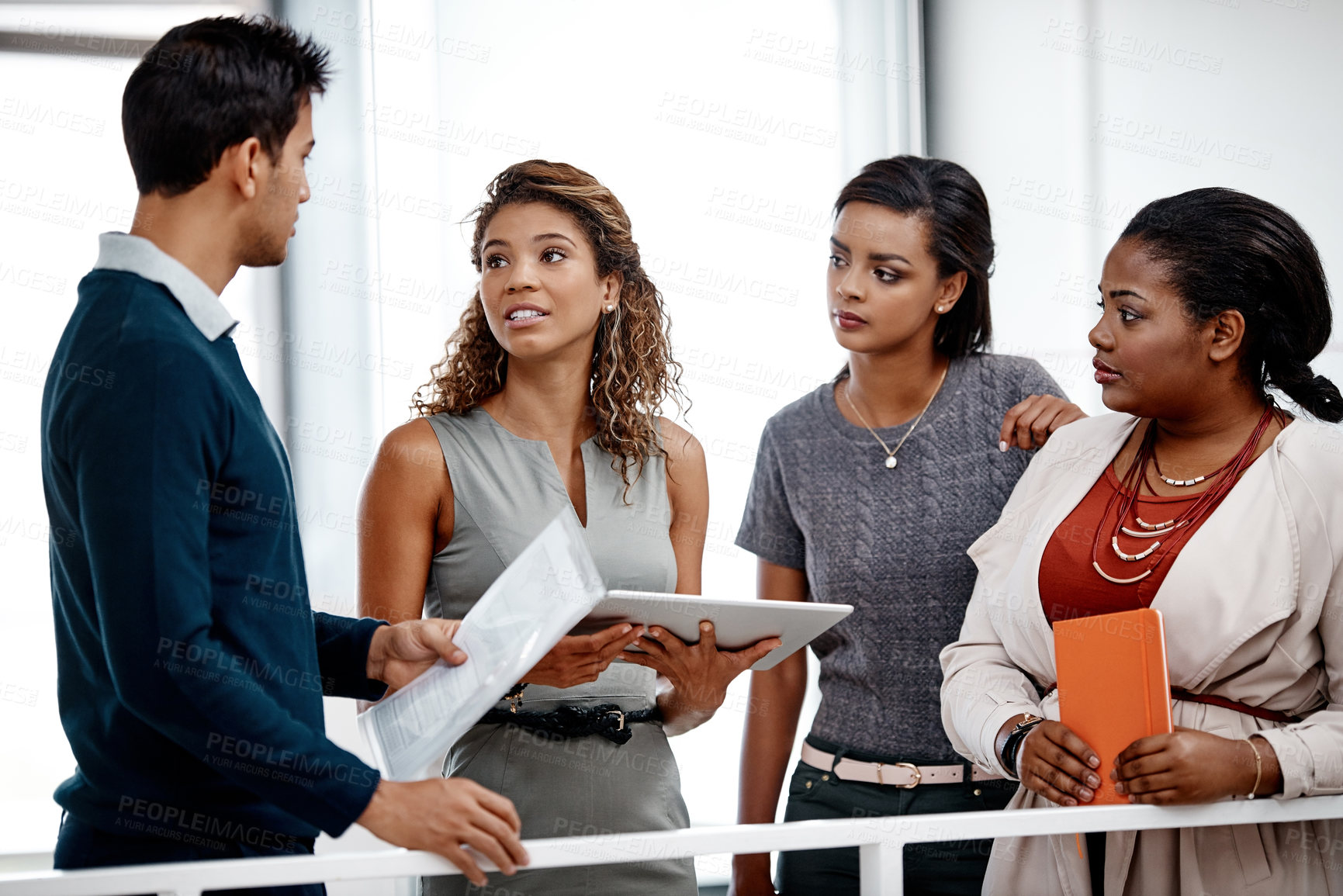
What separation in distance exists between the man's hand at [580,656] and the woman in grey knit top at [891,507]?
0.59 m

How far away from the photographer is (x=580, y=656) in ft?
4.36

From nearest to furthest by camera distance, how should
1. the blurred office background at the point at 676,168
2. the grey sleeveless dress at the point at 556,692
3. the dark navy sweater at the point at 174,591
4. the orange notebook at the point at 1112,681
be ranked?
the dark navy sweater at the point at 174,591
the orange notebook at the point at 1112,681
the grey sleeveless dress at the point at 556,692
the blurred office background at the point at 676,168

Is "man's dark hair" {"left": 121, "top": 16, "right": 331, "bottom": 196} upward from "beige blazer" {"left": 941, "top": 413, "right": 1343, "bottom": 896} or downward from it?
upward

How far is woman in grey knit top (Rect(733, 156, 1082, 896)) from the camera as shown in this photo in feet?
5.71

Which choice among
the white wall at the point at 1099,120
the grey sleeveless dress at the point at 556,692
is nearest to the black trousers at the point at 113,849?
the grey sleeveless dress at the point at 556,692

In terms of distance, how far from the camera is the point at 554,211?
1.71 m

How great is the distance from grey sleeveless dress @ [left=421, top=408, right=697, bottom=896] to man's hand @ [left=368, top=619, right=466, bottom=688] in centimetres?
33

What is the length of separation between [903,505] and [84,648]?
127 centimetres

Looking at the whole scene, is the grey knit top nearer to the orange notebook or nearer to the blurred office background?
the orange notebook

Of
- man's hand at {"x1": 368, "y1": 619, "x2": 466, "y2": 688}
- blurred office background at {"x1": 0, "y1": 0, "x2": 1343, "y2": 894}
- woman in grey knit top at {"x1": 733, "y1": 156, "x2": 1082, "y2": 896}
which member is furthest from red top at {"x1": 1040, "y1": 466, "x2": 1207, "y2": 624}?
blurred office background at {"x1": 0, "y1": 0, "x2": 1343, "y2": 894}

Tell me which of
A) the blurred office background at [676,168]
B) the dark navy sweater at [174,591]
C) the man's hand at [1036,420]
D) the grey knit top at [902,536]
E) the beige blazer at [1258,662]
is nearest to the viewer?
the dark navy sweater at [174,591]

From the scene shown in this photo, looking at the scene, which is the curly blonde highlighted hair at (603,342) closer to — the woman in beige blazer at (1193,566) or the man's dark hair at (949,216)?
the man's dark hair at (949,216)

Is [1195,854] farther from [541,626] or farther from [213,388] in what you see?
[213,388]

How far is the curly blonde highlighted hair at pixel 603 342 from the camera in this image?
172 cm
